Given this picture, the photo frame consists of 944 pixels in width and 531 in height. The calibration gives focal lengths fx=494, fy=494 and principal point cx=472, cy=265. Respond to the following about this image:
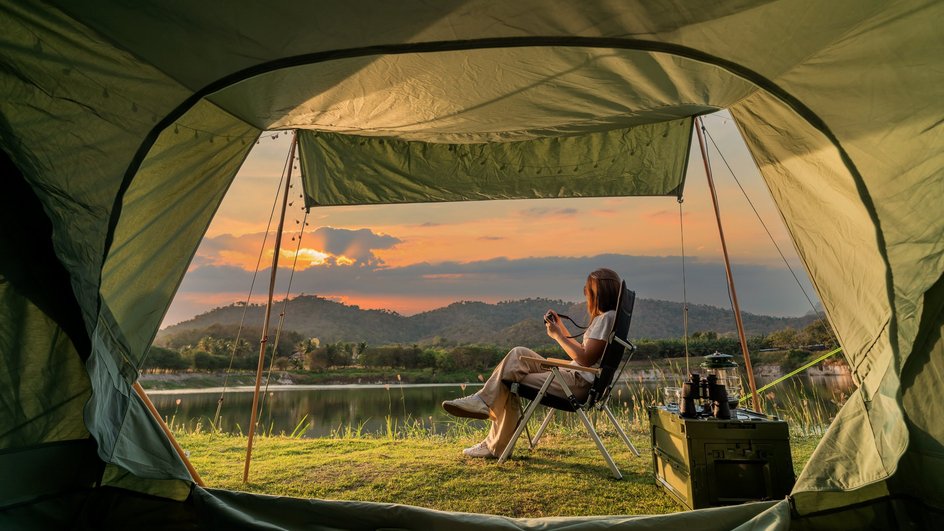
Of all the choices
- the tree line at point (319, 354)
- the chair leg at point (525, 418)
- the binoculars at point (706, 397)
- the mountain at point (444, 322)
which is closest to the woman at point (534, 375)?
the chair leg at point (525, 418)

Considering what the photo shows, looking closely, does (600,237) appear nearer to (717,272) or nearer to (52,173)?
(717,272)

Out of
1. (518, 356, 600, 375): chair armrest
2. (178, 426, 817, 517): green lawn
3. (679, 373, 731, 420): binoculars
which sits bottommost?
(178, 426, 817, 517): green lawn

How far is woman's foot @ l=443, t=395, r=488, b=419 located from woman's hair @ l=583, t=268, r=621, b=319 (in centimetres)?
90

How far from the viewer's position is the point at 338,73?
1.96 metres

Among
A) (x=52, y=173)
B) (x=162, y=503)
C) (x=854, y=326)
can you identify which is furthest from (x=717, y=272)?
(x=52, y=173)

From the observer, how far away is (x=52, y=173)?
1469 millimetres

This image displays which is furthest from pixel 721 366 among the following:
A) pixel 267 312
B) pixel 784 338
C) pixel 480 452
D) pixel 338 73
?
pixel 784 338

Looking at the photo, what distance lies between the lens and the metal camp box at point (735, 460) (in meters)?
1.82

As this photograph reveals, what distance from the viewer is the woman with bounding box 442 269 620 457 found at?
2.95m

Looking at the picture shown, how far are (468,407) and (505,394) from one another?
0.89ft

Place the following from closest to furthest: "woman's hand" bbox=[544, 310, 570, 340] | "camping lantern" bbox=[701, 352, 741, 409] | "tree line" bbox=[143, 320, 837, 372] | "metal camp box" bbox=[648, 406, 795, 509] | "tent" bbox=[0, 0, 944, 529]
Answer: "tent" bbox=[0, 0, 944, 529]
"metal camp box" bbox=[648, 406, 795, 509]
"camping lantern" bbox=[701, 352, 741, 409]
"woman's hand" bbox=[544, 310, 570, 340]
"tree line" bbox=[143, 320, 837, 372]

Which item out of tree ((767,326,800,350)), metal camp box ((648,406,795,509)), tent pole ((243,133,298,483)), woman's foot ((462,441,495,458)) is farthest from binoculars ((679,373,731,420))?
tree ((767,326,800,350))

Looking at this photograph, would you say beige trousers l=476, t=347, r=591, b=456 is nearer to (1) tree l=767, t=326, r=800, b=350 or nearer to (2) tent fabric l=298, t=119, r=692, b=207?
(2) tent fabric l=298, t=119, r=692, b=207

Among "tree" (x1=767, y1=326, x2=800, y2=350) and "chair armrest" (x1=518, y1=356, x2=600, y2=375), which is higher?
"tree" (x1=767, y1=326, x2=800, y2=350)
